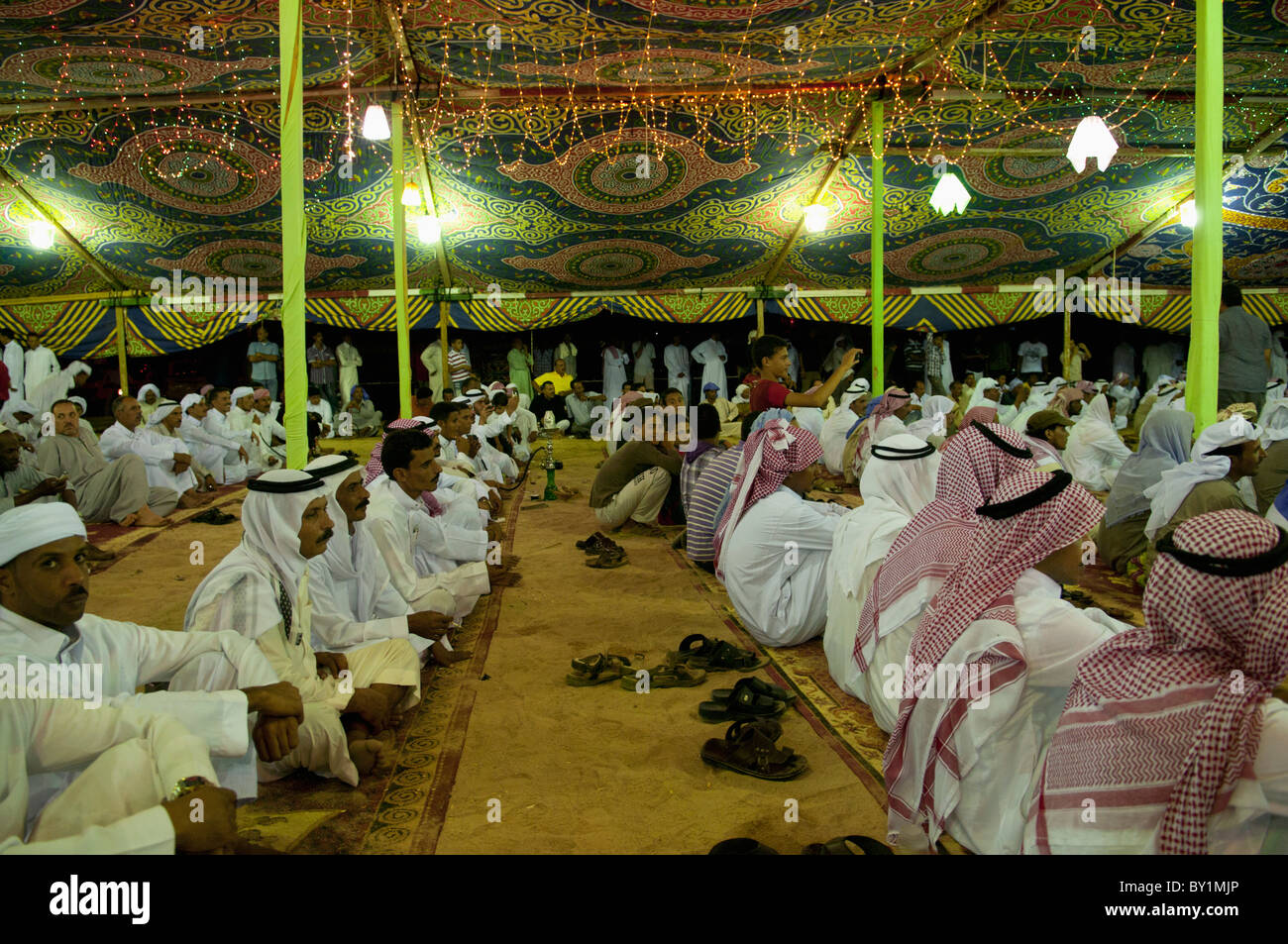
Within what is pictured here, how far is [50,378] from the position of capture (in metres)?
12.9

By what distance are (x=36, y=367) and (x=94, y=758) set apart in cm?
1336

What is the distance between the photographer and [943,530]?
2957 mm

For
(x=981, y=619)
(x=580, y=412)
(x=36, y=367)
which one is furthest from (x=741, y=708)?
(x=36, y=367)

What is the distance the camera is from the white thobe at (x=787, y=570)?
4234 mm

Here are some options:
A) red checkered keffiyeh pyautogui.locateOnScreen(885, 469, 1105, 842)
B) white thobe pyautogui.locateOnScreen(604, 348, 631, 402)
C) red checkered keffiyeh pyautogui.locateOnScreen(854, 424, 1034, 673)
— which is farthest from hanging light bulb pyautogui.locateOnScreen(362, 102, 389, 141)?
white thobe pyautogui.locateOnScreen(604, 348, 631, 402)

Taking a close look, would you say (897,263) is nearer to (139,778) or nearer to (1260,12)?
(1260,12)

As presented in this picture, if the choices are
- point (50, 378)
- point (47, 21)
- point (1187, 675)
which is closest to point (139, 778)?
point (1187, 675)

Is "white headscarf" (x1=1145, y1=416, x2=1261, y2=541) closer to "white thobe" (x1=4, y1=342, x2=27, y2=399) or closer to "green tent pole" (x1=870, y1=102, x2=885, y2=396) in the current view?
"green tent pole" (x1=870, y1=102, x2=885, y2=396)

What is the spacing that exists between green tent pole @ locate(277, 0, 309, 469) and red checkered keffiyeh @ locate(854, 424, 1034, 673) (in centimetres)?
271

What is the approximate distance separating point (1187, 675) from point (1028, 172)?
11253 mm

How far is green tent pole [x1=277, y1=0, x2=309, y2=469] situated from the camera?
13.9ft

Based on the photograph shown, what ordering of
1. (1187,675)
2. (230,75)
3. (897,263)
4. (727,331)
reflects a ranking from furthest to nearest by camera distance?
(727,331), (897,263), (230,75), (1187,675)

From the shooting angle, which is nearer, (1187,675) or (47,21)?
(1187,675)

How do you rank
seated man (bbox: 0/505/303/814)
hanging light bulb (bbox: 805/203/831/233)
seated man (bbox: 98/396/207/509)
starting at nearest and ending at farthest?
1. seated man (bbox: 0/505/303/814)
2. seated man (bbox: 98/396/207/509)
3. hanging light bulb (bbox: 805/203/831/233)
